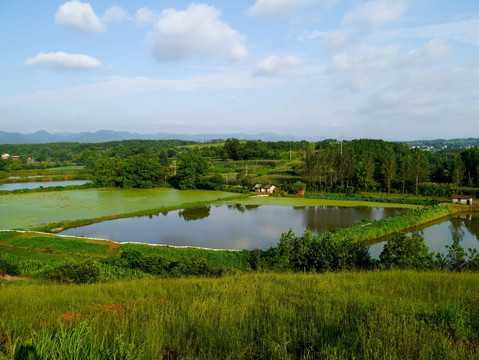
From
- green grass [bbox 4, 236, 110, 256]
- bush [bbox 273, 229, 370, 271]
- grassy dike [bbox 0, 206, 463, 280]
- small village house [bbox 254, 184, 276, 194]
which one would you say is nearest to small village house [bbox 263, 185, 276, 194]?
small village house [bbox 254, 184, 276, 194]

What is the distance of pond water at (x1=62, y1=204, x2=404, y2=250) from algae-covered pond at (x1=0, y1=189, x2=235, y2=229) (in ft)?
16.9

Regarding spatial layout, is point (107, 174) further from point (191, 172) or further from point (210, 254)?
point (210, 254)

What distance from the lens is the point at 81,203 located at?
3925 centimetres

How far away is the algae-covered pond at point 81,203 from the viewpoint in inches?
1238

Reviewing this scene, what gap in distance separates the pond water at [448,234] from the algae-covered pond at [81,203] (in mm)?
25312

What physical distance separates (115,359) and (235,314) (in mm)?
1970

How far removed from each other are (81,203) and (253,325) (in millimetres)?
40868

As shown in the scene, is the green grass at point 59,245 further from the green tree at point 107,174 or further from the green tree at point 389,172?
the green tree at point 389,172

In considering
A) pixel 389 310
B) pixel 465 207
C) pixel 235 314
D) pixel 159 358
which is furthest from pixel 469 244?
pixel 159 358

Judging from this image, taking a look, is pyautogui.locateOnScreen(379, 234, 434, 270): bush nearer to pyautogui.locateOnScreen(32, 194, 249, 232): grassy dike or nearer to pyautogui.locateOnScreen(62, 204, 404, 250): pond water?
pyautogui.locateOnScreen(62, 204, 404, 250): pond water

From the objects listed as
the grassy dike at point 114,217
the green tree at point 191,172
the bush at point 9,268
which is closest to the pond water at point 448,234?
the bush at point 9,268

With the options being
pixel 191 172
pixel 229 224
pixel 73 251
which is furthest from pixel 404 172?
pixel 73 251

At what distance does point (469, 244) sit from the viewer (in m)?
22.2

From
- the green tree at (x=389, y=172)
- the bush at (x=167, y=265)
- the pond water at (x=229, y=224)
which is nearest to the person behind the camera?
the bush at (x=167, y=265)
